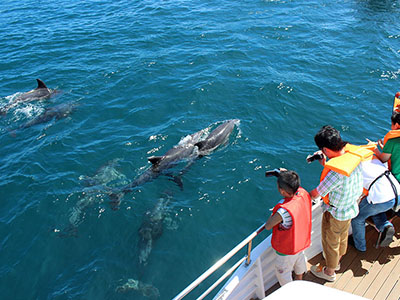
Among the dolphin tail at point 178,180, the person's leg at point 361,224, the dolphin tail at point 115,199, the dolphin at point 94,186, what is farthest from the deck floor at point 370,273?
the dolphin at point 94,186

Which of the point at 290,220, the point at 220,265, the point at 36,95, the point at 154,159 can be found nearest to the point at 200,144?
the point at 154,159

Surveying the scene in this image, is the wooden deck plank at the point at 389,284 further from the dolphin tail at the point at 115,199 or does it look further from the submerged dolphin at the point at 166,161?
the dolphin tail at the point at 115,199

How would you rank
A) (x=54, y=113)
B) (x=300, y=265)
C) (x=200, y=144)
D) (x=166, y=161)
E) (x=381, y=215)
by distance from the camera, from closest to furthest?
1. (x=300, y=265)
2. (x=381, y=215)
3. (x=166, y=161)
4. (x=200, y=144)
5. (x=54, y=113)

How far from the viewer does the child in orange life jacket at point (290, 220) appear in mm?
5445

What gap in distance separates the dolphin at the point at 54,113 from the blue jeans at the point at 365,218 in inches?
574

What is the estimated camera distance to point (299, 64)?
754 inches

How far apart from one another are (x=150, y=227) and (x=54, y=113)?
380 inches

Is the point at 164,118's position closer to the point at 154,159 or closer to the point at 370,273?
the point at 154,159

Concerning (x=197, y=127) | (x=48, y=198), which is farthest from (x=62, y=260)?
(x=197, y=127)

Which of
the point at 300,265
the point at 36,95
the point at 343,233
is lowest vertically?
the point at 36,95

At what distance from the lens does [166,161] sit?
1313cm

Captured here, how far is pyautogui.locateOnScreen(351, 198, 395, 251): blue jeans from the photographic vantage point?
6.61 m

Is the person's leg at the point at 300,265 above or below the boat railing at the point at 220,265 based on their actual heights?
below

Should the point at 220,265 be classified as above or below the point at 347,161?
below
